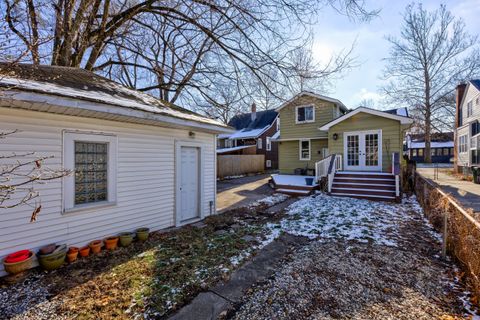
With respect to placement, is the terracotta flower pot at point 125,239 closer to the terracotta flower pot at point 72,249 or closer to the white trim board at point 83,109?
the terracotta flower pot at point 72,249

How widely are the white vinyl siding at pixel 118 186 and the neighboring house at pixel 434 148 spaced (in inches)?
1530

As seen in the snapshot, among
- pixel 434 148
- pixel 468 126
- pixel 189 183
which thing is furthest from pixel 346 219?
pixel 434 148

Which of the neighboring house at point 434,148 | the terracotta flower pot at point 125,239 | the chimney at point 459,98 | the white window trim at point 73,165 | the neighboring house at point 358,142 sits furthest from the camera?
the neighboring house at point 434,148

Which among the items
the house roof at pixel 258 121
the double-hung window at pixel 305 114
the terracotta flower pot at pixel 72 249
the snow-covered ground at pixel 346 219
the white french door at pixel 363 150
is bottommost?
the snow-covered ground at pixel 346 219

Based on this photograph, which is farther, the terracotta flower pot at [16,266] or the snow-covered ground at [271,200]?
the snow-covered ground at [271,200]

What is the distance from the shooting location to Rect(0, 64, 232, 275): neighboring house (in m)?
3.65

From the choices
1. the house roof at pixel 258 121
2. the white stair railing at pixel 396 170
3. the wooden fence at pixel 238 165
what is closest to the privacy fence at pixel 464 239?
the white stair railing at pixel 396 170

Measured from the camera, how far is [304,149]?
52.7 ft

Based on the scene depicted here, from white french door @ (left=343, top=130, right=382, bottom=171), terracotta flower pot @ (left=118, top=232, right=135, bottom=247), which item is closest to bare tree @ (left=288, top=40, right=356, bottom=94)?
terracotta flower pot @ (left=118, top=232, right=135, bottom=247)

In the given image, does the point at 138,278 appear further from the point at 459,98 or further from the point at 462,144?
the point at 459,98

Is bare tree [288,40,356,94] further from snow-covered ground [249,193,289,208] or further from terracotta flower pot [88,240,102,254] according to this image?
terracotta flower pot [88,240,102,254]

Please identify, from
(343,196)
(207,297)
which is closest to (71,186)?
(207,297)

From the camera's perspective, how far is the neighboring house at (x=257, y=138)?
24109mm

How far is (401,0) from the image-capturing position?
516 centimetres
